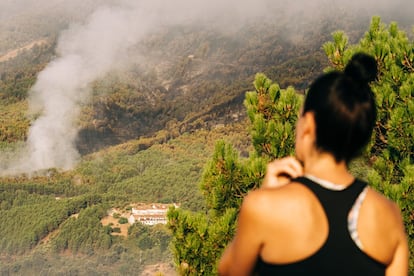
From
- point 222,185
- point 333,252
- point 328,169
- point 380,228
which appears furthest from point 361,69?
point 222,185

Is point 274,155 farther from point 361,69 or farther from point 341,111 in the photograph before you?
point 341,111

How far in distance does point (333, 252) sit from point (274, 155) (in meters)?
6.00

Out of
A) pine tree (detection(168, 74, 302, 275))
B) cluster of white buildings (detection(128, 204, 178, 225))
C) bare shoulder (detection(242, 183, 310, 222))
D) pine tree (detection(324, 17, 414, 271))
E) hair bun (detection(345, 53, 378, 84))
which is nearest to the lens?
bare shoulder (detection(242, 183, 310, 222))

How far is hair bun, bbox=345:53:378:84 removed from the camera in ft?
7.40

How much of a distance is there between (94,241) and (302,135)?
134m

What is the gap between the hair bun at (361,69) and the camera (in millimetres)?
2256

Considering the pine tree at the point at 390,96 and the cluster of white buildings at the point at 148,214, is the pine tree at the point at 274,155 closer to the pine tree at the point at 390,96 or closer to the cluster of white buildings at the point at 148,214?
the pine tree at the point at 390,96

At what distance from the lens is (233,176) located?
312 inches

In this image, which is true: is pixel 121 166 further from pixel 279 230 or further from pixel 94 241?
pixel 279 230

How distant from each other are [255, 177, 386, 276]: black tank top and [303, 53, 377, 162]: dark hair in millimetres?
165

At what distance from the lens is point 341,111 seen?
2.15 m

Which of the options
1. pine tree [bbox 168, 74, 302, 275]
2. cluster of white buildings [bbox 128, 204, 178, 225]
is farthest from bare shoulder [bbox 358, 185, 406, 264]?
cluster of white buildings [bbox 128, 204, 178, 225]

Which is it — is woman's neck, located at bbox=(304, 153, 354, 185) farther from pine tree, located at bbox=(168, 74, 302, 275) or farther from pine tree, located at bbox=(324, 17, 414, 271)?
pine tree, located at bbox=(324, 17, 414, 271)

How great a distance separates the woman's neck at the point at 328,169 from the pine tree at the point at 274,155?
478cm
